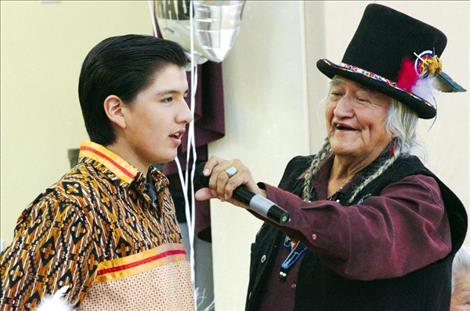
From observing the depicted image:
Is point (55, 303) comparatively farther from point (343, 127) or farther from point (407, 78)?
point (407, 78)

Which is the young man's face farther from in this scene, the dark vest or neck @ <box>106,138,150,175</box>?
the dark vest

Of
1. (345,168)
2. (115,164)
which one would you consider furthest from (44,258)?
(345,168)

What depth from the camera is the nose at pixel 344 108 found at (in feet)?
8.32

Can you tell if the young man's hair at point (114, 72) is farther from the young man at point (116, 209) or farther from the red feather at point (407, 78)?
the red feather at point (407, 78)

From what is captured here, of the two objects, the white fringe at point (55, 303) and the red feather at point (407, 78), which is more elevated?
the red feather at point (407, 78)

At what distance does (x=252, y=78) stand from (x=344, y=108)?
136 cm

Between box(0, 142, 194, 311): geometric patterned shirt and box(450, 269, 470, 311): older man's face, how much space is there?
951 millimetres

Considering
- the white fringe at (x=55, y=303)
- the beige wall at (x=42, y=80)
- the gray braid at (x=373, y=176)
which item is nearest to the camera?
the white fringe at (x=55, y=303)

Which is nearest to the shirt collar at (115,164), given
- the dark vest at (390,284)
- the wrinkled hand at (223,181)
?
the wrinkled hand at (223,181)

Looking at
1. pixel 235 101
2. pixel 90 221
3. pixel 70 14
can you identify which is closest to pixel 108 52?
pixel 90 221

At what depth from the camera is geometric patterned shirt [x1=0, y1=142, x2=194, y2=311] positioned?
1.94 meters

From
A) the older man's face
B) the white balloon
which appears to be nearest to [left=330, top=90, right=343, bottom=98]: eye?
the older man's face

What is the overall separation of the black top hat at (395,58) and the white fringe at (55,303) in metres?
0.94

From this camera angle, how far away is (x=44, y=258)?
1.94 metres
